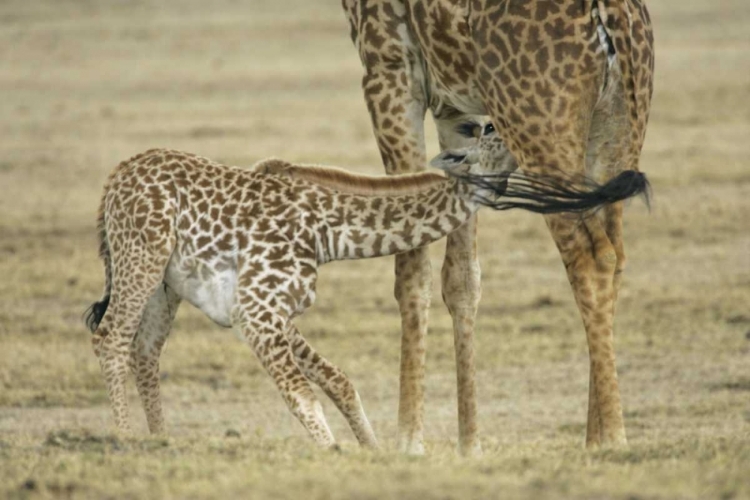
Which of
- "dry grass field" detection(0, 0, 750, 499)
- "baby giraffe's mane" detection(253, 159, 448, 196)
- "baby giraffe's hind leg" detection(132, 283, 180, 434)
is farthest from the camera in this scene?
"baby giraffe's hind leg" detection(132, 283, 180, 434)

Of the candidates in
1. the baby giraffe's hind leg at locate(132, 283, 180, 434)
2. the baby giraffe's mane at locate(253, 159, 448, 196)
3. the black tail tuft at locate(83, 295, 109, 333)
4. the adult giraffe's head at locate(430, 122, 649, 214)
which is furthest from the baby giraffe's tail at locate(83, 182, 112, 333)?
the adult giraffe's head at locate(430, 122, 649, 214)

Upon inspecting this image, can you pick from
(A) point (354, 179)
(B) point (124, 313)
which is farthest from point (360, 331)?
(B) point (124, 313)

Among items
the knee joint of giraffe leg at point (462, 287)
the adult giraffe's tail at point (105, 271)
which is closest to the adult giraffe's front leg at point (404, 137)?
the knee joint of giraffe leg at point (462, 287)

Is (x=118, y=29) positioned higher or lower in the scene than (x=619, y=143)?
lower

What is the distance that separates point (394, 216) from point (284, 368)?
3.58 feet

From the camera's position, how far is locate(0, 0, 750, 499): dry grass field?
596cm

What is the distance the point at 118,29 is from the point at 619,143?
2971 cm

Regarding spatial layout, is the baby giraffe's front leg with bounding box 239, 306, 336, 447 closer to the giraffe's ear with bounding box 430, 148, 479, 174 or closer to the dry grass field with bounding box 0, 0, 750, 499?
the dry grass field with bounding box 0, 0, 750, 499

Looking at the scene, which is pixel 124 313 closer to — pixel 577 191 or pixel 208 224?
Result: pixel 208 224

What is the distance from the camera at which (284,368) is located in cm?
737

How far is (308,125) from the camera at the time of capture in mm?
22312

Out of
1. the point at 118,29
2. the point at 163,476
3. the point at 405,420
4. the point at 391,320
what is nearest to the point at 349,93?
the point at 118,29

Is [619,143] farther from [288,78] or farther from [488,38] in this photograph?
[288,78]

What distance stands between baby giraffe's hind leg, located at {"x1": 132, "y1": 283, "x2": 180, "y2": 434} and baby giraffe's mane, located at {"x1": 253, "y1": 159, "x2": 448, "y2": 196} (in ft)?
3.09
